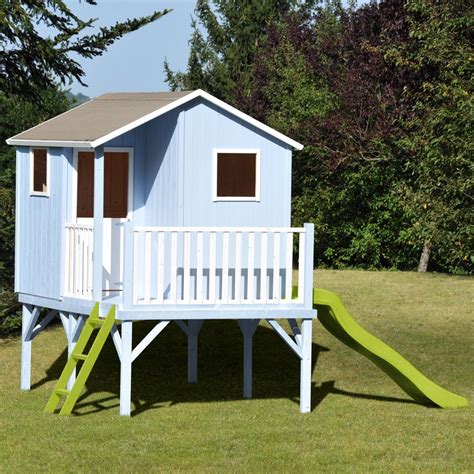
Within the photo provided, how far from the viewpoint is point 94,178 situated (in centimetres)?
1881

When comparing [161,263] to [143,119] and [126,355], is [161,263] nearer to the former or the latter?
[126,355]

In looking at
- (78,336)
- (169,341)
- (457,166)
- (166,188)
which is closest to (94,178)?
(166,188)

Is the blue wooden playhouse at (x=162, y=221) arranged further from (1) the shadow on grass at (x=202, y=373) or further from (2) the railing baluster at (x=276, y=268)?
(1) the shadow on grass at (x=202, y=373)

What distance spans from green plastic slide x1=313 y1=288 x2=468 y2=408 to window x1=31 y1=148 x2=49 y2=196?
14.3 ft

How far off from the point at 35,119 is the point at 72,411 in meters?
23.6

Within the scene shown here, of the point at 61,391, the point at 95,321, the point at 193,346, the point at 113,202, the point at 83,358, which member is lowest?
the point at 61,391

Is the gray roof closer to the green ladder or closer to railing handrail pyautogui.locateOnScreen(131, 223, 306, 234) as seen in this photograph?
railing handrail pyautogui.locateOnScreen(131, 223, 306, 234)

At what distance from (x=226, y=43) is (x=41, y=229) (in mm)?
32404

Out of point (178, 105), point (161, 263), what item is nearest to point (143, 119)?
point (178, 105)

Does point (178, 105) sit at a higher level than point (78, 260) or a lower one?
higher

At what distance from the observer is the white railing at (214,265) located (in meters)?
17.5

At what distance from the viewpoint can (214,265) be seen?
17.7 metres

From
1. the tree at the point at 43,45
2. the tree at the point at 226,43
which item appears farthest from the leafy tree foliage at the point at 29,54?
the tree at the point at 226,43

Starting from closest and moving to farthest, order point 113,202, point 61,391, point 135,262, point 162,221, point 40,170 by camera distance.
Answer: point 135,262 < point 61,391 < point 162,221 < point 113,202 < point 40,170
